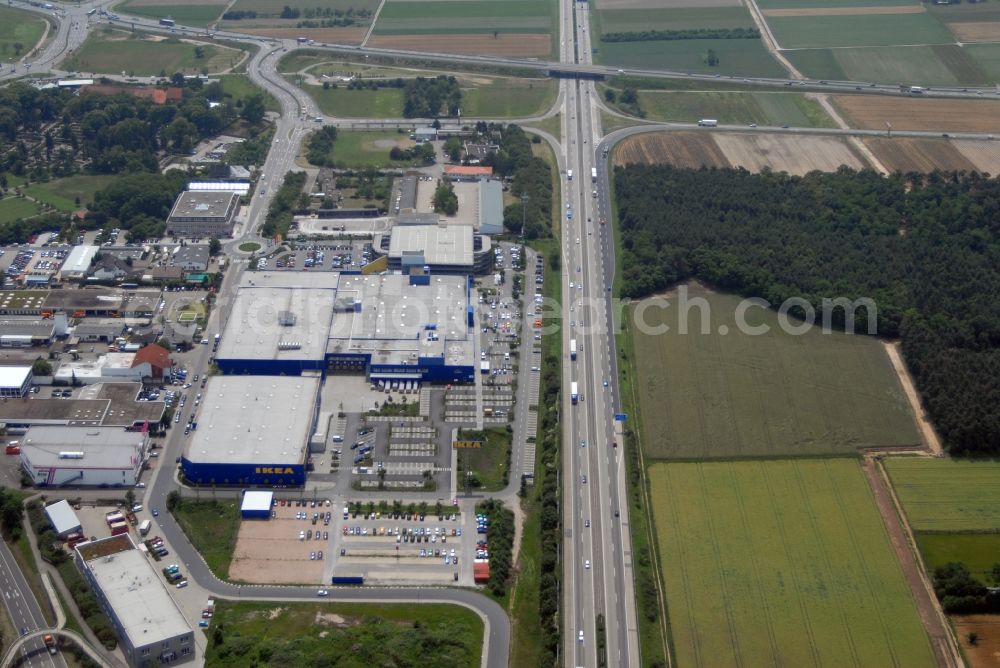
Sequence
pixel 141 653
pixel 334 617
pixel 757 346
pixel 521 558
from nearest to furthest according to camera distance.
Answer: pixel 141 653 → pixel 334 617 → pixel 521 558 → pixel 757 346

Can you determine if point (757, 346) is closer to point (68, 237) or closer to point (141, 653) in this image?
point (141, 653)

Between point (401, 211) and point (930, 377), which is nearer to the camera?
point (930, 377)

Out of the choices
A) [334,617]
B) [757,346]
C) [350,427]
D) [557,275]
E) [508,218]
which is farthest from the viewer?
[508,218]

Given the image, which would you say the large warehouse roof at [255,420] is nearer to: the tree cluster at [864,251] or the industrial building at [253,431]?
the industrial building at [253,431]

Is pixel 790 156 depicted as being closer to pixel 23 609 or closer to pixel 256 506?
pixel 256 506

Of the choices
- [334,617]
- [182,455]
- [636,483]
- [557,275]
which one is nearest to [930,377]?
[636,483]

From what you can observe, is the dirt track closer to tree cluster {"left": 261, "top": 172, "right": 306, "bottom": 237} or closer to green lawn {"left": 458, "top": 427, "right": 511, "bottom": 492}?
green lawn {"left": 458, "top": 427, "right": 511, "bottom": 492}

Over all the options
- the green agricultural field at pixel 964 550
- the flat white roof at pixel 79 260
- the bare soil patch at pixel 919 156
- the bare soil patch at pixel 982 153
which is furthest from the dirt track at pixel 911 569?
the flat white roof at pixel 79 260
